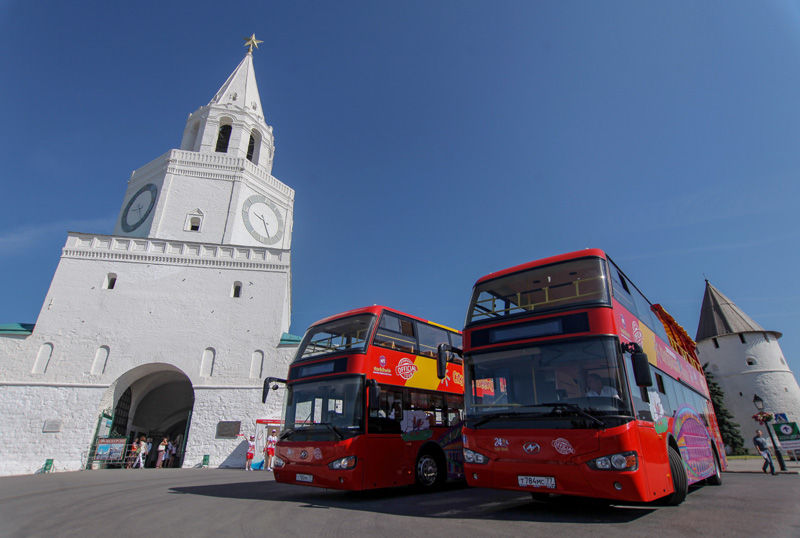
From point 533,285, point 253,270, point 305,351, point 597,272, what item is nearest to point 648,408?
point 597,272

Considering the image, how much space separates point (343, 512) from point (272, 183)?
24.3 m

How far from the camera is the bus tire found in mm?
8906

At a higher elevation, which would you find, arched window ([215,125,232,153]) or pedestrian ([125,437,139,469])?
arched window ([215,125,232,153])

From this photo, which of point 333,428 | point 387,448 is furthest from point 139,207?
point 387,448

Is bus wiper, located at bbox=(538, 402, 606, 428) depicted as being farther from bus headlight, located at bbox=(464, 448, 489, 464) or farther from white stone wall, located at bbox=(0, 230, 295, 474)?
white stone wall, located at bbox=(0, 230, 295, 474)

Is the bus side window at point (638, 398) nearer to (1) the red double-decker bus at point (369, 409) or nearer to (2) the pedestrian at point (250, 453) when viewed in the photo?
(1) the red double-decker bus at point (369, 409)

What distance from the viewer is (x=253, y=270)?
22141mm

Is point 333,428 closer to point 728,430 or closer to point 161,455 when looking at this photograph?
point 161,455

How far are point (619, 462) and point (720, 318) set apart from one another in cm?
4618

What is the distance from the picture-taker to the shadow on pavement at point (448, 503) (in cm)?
584

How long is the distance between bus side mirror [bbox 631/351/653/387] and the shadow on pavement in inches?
70.8

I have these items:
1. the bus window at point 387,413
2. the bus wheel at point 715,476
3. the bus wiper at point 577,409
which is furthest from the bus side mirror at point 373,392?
the bus wheel at point 715,476

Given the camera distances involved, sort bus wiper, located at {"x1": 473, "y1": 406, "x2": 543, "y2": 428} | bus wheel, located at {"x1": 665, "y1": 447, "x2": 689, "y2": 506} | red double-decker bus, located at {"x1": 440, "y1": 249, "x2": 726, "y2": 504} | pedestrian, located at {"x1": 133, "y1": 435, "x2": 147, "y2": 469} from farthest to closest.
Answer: pedestrian, located at {"x1": 133, "y1": 435, "x2": 147, "y2": 469}, bus wheel, located at {"x1": 665, "y1": 447, "x2": 689, "y2": 506}, bus wiper, located at {"x1": 473, "y1": 406, "x2": 543, "y2": 428}, red double-decker bus, located at {"x1": 440, "y1": 249, "x2": 726, "y2": 504}

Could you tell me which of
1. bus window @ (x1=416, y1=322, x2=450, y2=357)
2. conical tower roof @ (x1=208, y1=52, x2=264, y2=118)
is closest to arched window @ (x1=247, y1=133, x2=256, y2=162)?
conical tower roof @ (x1=208, y1=52, x2=264, y2=118)
